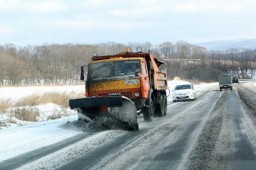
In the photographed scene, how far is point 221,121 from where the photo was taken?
15.2m

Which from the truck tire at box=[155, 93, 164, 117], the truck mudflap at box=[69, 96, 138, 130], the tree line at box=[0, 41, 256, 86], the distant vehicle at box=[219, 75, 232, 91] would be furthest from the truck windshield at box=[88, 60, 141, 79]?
the tree line at box=[0, 41, 256, 86]

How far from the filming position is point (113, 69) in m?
14.9

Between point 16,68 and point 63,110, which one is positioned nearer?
point 63,110

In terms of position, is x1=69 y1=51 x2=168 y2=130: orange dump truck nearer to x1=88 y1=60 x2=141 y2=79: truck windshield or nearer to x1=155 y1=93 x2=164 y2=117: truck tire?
x1=88 y1=60 x2=141 y2=79: truck windshield

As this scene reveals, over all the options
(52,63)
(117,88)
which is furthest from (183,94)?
(52,63)

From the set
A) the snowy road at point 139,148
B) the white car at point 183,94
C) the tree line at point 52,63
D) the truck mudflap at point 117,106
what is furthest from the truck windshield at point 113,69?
the tree line at point 52,63

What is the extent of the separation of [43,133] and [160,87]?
7.21 metres

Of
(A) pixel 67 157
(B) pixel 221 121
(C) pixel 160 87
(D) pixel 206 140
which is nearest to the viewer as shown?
(A) pixel 67 157

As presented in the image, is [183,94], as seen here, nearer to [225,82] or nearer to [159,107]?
[159,107]

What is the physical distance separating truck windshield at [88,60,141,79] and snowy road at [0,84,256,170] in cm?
222

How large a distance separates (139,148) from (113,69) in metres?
5.84

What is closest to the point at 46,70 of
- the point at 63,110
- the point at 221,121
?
the point at 63,110

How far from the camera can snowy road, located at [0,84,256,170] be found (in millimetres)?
7715

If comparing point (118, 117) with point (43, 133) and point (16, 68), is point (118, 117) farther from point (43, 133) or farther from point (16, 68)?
point (16, 68)
